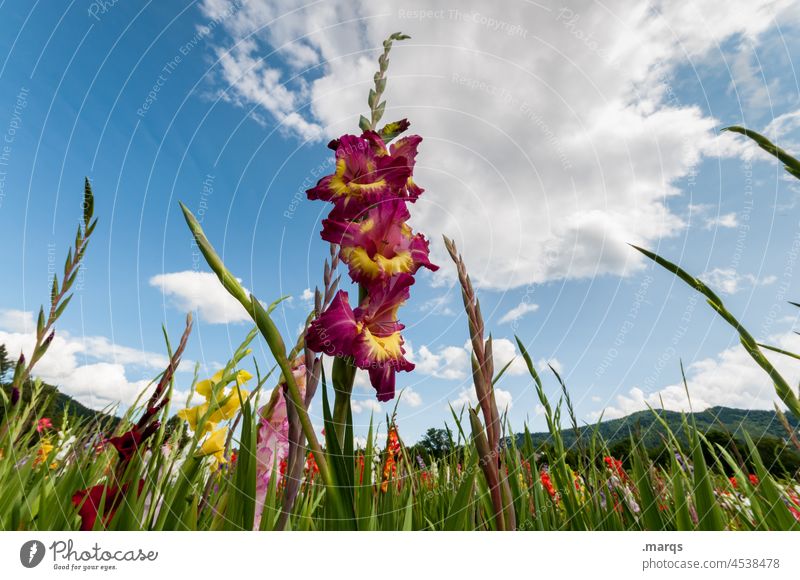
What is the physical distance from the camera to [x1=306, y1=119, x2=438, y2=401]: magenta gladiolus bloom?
92 centimetres

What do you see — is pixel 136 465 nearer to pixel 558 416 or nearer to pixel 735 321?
pixel 558 416

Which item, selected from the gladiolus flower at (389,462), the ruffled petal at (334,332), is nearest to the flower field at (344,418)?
the ruffled petal at (334,332)

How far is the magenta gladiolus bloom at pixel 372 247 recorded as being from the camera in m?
0.92

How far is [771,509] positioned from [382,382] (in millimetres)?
1040

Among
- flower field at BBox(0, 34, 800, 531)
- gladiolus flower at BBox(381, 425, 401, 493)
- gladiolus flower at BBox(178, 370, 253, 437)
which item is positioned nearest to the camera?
flower field at BBox(0, 34, 800, 531)

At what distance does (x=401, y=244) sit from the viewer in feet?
3.37

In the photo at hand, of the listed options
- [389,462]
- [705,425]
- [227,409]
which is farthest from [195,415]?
[705,425]

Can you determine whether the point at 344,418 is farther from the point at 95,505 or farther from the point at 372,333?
the point at 95,505

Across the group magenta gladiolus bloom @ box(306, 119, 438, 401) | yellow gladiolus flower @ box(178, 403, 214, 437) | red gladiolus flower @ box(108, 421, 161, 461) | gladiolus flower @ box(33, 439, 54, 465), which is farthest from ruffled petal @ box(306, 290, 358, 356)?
gladiolus flower @ box(33, 439, 54, 465)
